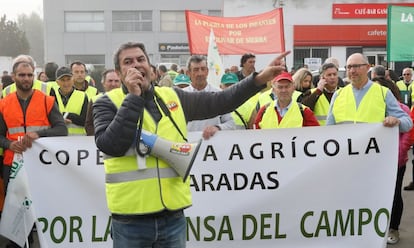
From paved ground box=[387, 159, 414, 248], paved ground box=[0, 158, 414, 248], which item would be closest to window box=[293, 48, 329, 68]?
paved ground box=[387, 159, 414, 248]

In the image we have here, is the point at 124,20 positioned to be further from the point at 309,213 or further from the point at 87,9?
the point at 309,213

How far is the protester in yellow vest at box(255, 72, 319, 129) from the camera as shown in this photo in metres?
5.02

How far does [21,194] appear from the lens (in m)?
4.88

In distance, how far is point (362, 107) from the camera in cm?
497

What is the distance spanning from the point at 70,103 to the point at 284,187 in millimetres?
3088

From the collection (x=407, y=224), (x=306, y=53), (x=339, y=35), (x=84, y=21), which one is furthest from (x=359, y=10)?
(x=407, y=224)

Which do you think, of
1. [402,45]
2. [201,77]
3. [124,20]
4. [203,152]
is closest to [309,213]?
[203,152]

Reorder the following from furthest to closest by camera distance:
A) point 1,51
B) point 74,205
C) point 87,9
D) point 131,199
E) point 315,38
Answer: point 1,51
point 87,9
point 315,38
point 74,205
point 131,199

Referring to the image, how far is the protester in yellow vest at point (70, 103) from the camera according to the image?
253 inches

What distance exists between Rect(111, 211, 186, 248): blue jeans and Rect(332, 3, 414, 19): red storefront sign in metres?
25.9

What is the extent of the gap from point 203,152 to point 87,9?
Answer: 129ft

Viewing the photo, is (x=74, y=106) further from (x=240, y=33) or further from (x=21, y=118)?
(x=240, y=33)

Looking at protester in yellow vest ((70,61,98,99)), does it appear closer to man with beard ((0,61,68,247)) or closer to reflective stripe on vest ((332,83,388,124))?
man with beard ((0,61,68,247))

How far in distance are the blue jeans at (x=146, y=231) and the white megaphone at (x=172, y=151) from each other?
268 mm
